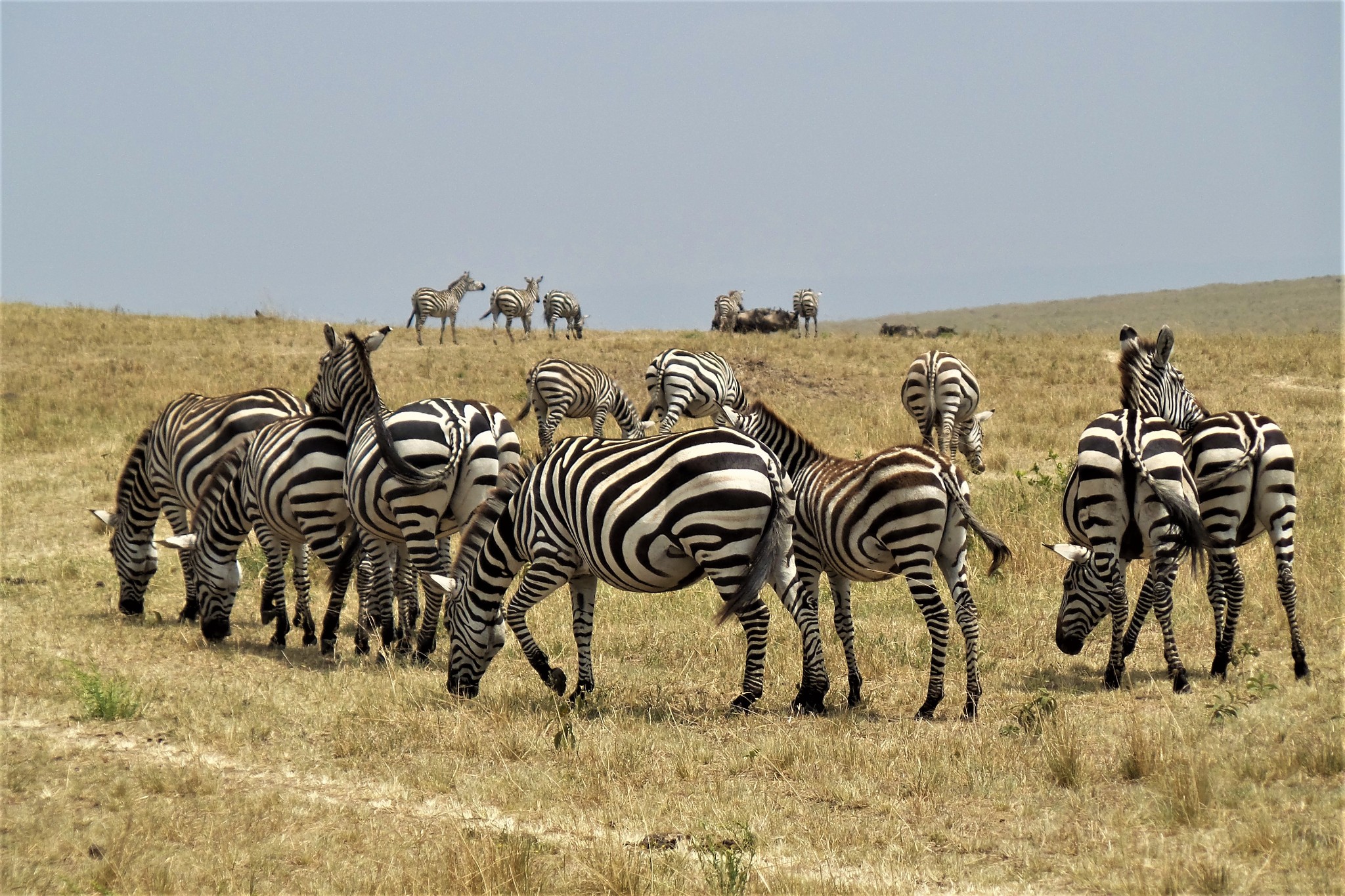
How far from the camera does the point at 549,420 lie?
60.2 ft

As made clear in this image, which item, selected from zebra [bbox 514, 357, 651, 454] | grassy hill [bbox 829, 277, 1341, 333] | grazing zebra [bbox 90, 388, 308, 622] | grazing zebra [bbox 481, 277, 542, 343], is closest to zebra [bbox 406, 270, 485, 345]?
grazing zebra [bbox 481, 277, 542, 343]

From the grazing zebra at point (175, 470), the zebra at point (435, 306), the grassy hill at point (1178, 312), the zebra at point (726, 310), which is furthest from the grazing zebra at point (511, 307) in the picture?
the grassy hill at point (1178, 312)

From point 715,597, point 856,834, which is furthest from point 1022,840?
point 715,597

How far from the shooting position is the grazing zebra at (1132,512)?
26.0ft

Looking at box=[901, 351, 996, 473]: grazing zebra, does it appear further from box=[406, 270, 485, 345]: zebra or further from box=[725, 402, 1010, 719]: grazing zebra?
box=[406, 270, 485, 345]: zebra

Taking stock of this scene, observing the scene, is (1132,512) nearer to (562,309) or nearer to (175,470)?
(175,470)

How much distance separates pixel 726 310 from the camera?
43875 mm

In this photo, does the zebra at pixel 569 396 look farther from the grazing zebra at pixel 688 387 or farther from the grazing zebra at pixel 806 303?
the grazing zebra at pixel 806 303

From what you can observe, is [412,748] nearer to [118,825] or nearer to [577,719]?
[577,719]

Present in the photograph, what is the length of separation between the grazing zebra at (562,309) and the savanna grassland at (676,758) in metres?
24.7

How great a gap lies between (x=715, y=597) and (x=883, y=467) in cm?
410

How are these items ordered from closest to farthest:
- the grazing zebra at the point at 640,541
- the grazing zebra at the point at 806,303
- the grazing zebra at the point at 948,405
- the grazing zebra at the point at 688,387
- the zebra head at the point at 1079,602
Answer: the grazing zebra at the point at 640,541
the zebra head at the point at 1079,602
the grazing zebra at the point at 688,387
the grazing zebra at the point at 948,405
the grazing zebra at the point at 806,303

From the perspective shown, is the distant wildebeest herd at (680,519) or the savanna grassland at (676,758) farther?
the distant wildebeest herd at (680,519)

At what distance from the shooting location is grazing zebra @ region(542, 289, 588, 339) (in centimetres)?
3725
